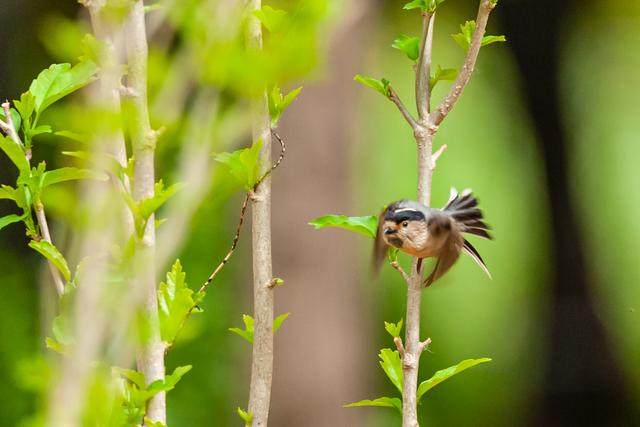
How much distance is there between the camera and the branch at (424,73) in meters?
0.49

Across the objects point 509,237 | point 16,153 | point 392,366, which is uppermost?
point 509,237

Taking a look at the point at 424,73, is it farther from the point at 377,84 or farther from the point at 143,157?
the point at 143,157

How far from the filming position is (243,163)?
0.44 meters

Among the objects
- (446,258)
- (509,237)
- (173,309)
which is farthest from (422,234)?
(509,237)

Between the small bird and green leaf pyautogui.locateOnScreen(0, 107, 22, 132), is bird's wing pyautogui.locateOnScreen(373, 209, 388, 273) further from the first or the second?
green leaf pyautogui.locateOnScreen(0, 107, 22, 132)

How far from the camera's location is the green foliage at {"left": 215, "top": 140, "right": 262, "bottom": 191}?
43 centimetres

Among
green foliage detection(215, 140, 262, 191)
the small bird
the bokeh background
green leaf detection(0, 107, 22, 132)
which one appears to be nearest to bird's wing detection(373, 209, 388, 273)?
the small bird

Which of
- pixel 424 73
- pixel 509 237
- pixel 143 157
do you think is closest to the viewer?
pixel 143 157

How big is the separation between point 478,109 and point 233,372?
115cm

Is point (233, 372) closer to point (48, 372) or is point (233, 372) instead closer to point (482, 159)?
point (482, 159)

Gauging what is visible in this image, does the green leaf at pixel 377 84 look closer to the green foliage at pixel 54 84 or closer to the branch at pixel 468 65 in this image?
the branch at pixel 468 65

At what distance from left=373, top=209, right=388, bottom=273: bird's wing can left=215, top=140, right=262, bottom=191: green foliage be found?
0.34 ft

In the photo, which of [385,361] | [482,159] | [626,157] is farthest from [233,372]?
[385,361]

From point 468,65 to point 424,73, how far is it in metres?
0.03
